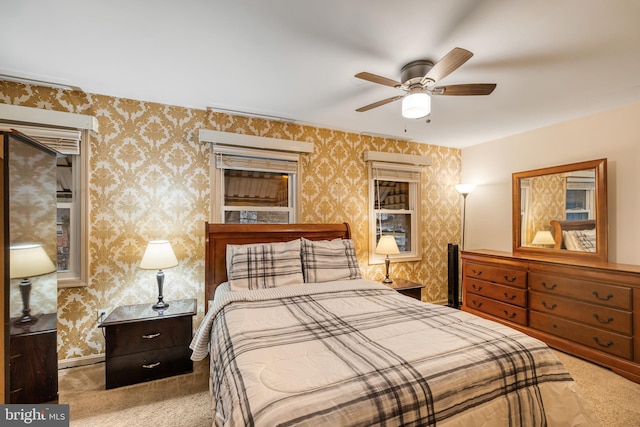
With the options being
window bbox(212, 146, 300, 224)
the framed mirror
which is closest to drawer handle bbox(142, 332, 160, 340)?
window bbox(212, 146, 300, 224)

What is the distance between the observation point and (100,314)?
2.48 meters

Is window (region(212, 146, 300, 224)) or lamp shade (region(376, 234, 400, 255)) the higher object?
window (region(212, 146, 300, 224))

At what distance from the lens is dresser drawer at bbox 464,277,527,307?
10.0ft

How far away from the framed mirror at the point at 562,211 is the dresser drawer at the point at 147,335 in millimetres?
3800

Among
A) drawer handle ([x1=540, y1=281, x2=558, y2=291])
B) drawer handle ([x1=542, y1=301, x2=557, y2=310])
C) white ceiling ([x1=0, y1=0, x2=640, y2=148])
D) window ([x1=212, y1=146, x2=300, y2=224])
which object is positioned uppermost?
white ceiling ([x1=0, y1=0, x2=640, y2=148])

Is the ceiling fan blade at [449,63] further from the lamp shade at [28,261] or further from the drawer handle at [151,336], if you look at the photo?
the drawer handle at [151,336]

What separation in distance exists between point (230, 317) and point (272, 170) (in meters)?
1.76

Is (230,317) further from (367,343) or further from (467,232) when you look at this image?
(467,232)

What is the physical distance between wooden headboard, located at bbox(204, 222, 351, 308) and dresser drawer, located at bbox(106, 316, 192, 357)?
332mm

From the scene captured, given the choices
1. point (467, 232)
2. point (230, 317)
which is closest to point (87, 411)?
point (230, 317)

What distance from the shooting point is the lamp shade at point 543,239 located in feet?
10.4

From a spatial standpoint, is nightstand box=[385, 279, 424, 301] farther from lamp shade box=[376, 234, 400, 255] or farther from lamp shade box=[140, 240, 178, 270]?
lamp shade box=[140, 240, 178, 270]

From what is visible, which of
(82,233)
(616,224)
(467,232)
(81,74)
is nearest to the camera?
(81,74)

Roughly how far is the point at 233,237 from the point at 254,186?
696mm
